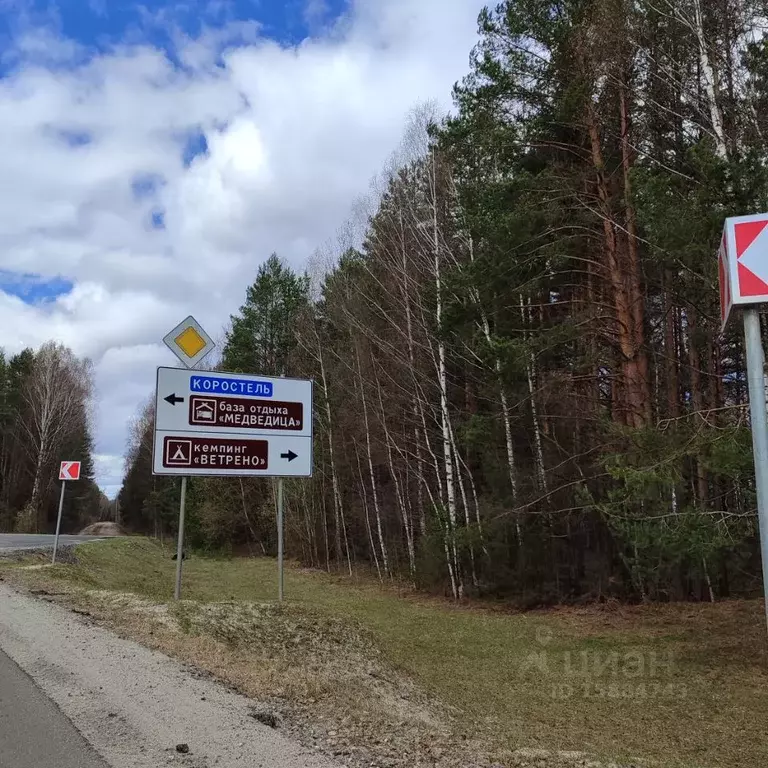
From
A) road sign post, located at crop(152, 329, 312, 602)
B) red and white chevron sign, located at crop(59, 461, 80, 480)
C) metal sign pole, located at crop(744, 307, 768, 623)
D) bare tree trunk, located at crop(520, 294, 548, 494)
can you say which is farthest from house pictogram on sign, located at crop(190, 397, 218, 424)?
metal sign pole, located at crop(744, 307, 768, 623)

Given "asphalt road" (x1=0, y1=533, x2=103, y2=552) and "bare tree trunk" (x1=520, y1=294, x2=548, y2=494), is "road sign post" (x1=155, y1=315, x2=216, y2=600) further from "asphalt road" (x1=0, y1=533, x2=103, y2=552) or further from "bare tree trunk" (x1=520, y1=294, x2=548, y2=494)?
"asphalt road" (x1=0, y1=533, x2=103, y2=552)

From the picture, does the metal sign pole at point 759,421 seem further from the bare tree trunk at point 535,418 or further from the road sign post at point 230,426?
the bare tree trunk at point 535,418

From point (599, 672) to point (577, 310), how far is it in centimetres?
931

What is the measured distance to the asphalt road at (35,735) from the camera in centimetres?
390

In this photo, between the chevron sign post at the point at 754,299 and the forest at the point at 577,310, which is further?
the forest at the point at 577,310

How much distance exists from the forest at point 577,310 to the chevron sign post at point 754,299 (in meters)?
5.79

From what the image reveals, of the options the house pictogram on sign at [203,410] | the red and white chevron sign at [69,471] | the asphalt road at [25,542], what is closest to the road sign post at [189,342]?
the house pictogram on sign at [203,410]

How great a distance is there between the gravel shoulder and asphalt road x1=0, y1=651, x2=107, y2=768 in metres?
0.09

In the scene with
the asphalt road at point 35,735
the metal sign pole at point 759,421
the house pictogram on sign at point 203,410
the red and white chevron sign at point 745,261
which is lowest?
the asphalt road at point 35,735

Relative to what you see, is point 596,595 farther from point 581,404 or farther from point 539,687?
point 539,687

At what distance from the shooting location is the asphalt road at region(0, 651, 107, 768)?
390cm

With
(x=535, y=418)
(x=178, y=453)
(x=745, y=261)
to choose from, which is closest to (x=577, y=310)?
(x=535, y=418)

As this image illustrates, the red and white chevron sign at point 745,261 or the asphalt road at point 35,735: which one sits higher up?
the red and white chevron sign at point 745,261

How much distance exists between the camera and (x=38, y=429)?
47.4 metres
